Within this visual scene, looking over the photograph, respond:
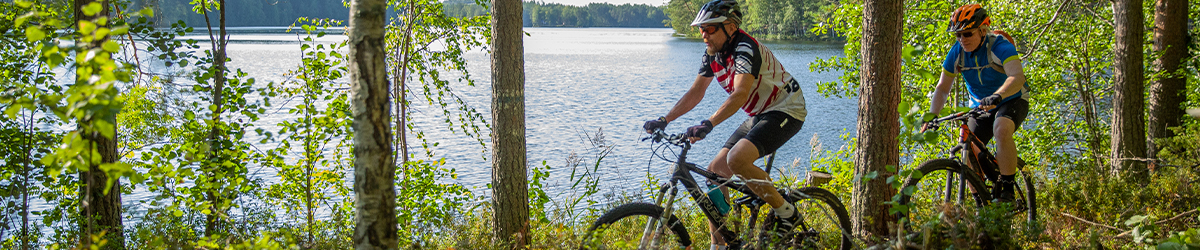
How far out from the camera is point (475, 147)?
13266 millimetres

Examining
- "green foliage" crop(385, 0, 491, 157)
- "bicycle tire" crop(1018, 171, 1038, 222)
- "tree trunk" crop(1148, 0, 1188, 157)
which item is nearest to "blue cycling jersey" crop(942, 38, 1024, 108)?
"bicycle tire" crop(1018, 171, 1038, 222)

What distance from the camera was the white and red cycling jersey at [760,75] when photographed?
3.44m

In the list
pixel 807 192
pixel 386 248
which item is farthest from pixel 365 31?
pixel 807 192

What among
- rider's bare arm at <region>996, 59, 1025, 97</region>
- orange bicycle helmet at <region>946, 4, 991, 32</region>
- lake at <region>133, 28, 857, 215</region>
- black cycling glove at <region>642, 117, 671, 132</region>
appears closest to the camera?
black cycling glove at <region>642, 117, 671, 132</region>

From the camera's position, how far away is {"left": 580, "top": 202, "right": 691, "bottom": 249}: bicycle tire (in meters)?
2.87

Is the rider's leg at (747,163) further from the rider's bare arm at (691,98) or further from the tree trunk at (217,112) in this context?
the tree trunk at (217,112)

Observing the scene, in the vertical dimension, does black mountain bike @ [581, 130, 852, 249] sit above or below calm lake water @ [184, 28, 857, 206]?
above

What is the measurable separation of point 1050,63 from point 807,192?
6679mm

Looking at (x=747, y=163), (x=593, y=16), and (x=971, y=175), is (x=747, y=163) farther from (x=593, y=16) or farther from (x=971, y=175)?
(x=593, y=16)

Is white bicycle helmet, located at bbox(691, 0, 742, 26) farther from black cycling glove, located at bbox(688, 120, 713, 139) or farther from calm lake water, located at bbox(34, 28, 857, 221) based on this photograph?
calm lake water, located at bbox(34, 28, 857, 221)

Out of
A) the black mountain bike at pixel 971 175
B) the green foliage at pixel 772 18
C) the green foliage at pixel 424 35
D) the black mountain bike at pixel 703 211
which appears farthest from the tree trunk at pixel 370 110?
the green foliage at pixel 772 18

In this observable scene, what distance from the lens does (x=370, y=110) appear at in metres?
1.95

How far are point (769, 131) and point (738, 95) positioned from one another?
0.85 ft

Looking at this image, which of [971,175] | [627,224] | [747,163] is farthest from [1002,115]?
[627,224]
